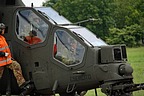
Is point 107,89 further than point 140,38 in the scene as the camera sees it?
No

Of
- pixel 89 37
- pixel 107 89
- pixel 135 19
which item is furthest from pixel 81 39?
pixel 135 19

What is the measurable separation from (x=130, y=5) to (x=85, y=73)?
86392mm

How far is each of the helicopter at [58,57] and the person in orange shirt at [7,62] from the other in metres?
0.26

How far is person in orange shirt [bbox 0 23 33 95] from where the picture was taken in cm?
1209

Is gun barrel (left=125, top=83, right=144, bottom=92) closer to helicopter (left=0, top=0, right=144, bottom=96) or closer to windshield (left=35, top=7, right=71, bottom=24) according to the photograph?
helicopter (left=0, top=0, right=144, bottom=96)

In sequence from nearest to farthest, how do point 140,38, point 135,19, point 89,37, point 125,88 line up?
point 125,88
point 89,37
point 140,38
point 135,19

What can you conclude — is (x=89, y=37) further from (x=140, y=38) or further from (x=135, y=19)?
(x=135, y=19)

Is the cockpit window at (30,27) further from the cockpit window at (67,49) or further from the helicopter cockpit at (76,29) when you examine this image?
the cockpit window at (67,49)

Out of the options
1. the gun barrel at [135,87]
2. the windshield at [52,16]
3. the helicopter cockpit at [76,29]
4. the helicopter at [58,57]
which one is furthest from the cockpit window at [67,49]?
the gun barrel at [135,87]

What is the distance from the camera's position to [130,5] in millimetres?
97312

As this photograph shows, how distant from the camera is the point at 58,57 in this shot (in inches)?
481

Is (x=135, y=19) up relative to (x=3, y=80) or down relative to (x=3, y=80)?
up

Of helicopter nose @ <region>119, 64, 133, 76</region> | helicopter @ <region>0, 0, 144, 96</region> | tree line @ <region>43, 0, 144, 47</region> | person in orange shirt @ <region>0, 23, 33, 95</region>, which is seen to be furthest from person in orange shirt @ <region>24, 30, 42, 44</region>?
tree line @ <region>43, 0, 144, 47</region>

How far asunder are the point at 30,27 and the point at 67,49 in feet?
3.72
